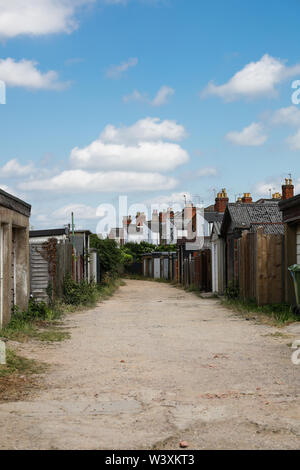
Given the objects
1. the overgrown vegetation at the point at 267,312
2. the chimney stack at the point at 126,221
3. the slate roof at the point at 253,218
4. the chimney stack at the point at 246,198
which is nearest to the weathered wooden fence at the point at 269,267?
the overgrown vegetation at the point at 267,312

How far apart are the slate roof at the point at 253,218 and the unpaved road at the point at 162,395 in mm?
10906

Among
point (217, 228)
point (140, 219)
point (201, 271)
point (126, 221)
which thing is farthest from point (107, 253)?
point (126, 221)

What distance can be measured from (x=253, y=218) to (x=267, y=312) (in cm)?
894

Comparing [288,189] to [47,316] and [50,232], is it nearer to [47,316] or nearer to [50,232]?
[50,232]

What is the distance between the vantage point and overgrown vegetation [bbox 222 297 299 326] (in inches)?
513

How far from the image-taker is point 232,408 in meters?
5.79

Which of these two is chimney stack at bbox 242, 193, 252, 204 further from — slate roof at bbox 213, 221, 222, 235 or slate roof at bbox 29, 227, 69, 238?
slate roof at bbox 29, 227, 69, 238

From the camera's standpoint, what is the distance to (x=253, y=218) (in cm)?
2323

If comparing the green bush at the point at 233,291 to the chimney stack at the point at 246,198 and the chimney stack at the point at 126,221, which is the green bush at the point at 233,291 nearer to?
the chimney stack at the point at 246,198

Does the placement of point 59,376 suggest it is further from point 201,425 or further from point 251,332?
point 251,332

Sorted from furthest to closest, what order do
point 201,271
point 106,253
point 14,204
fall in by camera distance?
1. point 106,253
2. point 201,271
3. point 14,204

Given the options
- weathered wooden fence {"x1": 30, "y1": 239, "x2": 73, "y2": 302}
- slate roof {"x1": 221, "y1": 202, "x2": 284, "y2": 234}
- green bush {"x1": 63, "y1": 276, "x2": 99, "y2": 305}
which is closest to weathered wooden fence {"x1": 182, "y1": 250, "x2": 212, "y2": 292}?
slate roof {"x1": 221, "y1": 202, "x2": 284, "y2": 234}

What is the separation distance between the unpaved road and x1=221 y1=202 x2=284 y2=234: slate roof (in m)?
10.9

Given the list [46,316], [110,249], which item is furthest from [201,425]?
[110,249]
